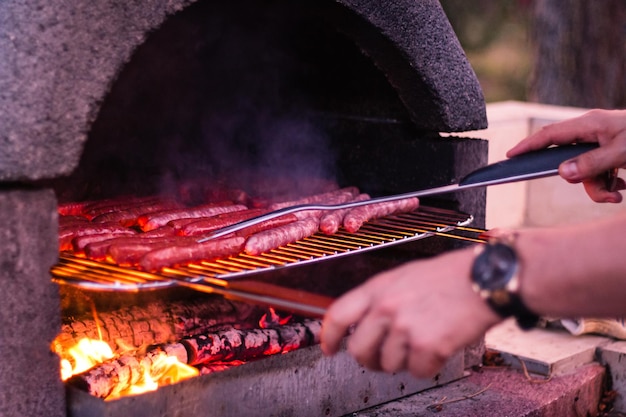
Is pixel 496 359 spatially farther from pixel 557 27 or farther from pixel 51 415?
pixel 557 27

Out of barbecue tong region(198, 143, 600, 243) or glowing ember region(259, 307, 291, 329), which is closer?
barbecue tong region(198, 143, 600, 243)

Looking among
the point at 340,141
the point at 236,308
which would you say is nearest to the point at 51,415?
the point at 236,308

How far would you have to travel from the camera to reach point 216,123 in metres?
4.62

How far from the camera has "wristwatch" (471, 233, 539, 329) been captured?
2070 millimetres

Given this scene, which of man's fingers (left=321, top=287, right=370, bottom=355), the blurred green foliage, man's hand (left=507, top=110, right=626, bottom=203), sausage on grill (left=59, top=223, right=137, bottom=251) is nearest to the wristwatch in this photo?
man's fingers (left=321, top=287, right=370, bottom=355)

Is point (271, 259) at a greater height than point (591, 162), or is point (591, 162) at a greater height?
point (591, 162)

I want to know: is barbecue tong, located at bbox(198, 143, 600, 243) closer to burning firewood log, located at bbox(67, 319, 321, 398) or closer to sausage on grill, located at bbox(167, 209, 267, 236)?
sausage on grill, located at bbox(167, 209, 267, 236)

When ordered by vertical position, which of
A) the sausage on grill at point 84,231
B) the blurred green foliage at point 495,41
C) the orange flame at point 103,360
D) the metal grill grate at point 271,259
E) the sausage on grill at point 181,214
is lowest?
the orange flame at point 103,360

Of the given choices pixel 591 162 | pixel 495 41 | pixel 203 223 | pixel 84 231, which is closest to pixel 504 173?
pixel 591 162

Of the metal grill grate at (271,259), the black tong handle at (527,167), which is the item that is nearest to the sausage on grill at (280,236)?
the metal grill grate at (271,259)

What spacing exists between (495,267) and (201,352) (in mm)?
1738

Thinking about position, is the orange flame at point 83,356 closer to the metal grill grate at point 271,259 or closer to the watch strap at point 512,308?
the metal grill grate at point 271,259

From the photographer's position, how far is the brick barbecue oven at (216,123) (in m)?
2.79

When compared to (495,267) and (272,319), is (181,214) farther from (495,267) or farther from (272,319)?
(495,267)
